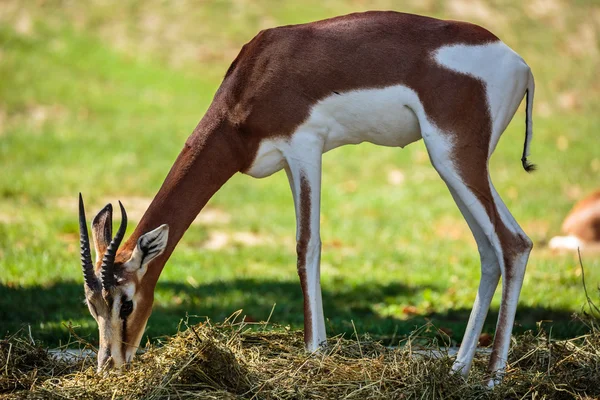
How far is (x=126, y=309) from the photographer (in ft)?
15.5

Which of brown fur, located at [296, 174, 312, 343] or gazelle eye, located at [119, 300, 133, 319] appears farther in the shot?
brown fur, located at [296, 174, 312, 343]

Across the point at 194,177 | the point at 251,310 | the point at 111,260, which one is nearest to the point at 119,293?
the point at 111,260

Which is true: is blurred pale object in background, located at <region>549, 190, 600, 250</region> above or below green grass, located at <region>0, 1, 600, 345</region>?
below

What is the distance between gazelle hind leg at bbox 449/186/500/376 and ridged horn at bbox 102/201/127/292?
1.90 m

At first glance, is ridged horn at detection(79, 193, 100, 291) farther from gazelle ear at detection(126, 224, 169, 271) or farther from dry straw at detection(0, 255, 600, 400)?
dry straw at detection(0, 255, 600, 400)

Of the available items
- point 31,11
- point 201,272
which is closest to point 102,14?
point 31,11

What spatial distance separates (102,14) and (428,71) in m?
14.5

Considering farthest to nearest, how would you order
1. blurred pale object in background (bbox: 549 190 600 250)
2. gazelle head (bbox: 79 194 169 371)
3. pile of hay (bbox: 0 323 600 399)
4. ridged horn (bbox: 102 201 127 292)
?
1. blurred pale object in background (bbox: 549 190 600 250)
2. gazelle head (bbox: 79 194 169 371)
3. ridged horn (bbox: 102 201 127 292)
4. pile of hay (bbox: 0 323 600 399)

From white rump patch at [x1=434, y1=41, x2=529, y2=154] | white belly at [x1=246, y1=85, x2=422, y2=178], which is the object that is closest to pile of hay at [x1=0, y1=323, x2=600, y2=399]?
white belly at [x1=246, y1=85, x2=422, y2=178]

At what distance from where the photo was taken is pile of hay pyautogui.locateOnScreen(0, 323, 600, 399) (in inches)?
174

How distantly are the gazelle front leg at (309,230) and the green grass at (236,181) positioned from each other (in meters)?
1.15

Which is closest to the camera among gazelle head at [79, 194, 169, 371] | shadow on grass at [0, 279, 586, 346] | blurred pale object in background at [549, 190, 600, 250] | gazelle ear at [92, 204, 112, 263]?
gazelle head at [79, 194, 169, 371]

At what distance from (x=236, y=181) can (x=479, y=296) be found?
316 inches

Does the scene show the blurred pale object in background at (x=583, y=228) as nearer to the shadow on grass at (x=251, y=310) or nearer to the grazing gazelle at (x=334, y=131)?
the shadow on grass at (x=251, y=310)
